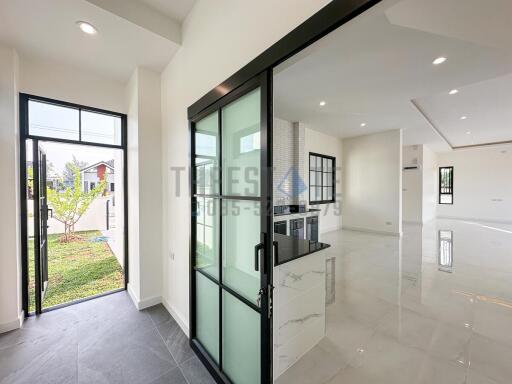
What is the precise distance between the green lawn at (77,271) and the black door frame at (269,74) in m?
2.42

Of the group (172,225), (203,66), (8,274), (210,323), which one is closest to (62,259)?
(8,274)

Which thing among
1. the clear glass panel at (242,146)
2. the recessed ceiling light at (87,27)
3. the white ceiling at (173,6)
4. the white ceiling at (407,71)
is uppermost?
the white ceiling at (173,6)

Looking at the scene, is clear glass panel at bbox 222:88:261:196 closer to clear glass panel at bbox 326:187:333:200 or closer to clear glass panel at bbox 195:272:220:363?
clear glass panel at bbox 195:272:220:363

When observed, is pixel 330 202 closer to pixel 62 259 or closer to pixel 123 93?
pixel 123 93

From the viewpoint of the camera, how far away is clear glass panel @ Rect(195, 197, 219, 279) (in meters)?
1.86

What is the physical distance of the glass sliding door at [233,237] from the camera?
4.31ft

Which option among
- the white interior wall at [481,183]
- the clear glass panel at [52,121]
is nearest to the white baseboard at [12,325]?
the clear glass panel at [52,121]

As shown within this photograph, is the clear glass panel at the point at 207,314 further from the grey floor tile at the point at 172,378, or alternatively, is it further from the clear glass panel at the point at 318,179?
the clear glass panel at the point at 318,179

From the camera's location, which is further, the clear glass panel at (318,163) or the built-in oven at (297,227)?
the clear glass panel at (318,163)

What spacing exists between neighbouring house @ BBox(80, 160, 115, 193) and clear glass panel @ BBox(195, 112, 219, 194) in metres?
4.63

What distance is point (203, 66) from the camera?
1.98 metres

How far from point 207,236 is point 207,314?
0.76 meters

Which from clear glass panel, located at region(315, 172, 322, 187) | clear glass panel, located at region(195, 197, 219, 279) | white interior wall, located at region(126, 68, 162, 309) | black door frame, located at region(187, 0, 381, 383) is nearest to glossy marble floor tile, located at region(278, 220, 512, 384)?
black door frame, located at region(187, 0, 381, 383)

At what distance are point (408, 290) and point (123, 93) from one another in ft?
17.2
